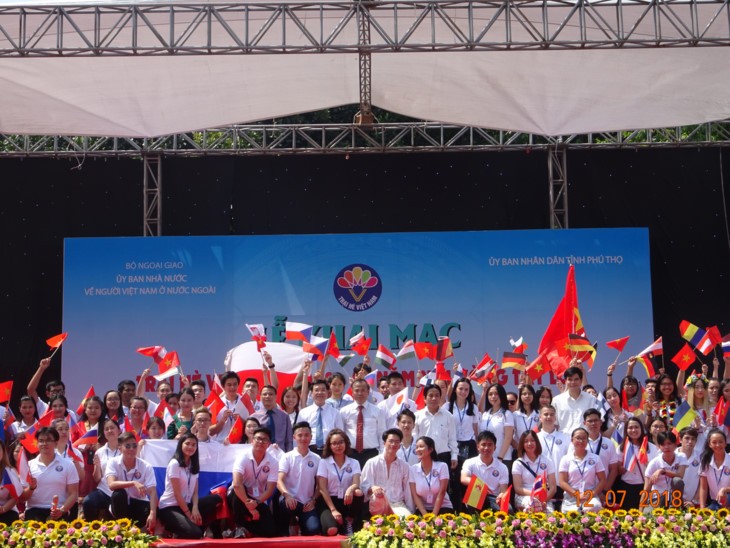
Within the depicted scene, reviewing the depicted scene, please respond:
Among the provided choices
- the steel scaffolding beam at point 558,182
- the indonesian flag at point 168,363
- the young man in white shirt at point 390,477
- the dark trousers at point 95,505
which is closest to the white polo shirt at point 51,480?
the dark trousers at point 95,505

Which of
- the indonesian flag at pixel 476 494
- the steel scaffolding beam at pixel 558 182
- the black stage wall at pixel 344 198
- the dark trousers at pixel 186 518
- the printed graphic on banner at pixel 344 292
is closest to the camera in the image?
the indonesian flag at pixel 476 494

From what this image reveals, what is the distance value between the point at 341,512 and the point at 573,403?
7.58 ft

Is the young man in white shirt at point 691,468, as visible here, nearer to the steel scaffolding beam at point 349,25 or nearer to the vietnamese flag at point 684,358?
the vietnamese flag at point 684,358

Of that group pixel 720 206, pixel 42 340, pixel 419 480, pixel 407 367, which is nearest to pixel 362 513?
pixel 419 480

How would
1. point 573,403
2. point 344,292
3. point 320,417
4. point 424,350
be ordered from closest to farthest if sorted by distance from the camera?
point 320,417 → point 573,403 → point 424,350 → point 344,292

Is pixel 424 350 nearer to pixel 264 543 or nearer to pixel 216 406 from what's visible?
pixel 216 406

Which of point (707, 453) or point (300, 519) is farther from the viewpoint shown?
point (707, 453)

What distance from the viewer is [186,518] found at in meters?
7.76

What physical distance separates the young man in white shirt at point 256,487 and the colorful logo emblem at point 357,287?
5.11 m

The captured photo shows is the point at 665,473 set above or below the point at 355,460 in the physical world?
below

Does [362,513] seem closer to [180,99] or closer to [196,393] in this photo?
[196,393]

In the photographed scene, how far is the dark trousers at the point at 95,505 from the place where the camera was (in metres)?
7.87

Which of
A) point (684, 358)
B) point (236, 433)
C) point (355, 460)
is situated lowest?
point (355, 460)

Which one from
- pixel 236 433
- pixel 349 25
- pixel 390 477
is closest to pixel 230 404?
pixel 236 433
